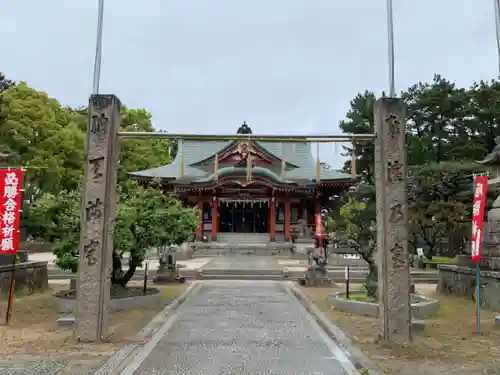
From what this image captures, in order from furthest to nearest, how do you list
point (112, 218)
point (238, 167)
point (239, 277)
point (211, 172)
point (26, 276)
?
point (211, 172)
point (238, 167)
point (239, 277)
point (26, 276)
point (112, 218)

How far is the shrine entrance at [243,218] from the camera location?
3882 centimetres

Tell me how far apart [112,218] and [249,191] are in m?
28.3

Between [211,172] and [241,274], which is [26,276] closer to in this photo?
[241,274]

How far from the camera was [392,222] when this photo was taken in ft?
27.1

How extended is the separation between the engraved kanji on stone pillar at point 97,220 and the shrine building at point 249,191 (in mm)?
24299

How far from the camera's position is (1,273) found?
1368cm

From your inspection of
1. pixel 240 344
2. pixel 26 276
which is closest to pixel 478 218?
pixel 240 344

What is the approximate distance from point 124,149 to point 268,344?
38.0 m

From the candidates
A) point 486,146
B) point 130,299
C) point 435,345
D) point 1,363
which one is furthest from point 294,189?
point 1,363

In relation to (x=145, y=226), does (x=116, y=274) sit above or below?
below

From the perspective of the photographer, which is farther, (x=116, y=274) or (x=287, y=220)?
(x=287, y=220)

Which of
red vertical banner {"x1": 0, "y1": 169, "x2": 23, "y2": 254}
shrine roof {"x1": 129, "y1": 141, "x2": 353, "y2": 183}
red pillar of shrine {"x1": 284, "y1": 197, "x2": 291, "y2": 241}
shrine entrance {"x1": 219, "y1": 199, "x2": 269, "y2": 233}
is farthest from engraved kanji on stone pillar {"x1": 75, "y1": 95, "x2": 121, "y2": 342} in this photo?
shrine entrance {"x1": 219, "y1": 199, "x2": 269, "y2": 233}

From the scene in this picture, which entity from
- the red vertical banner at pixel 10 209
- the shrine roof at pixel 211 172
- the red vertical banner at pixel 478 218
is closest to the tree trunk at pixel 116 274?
the red vertical banner at pixel 10 209

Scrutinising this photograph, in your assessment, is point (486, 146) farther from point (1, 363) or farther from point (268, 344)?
point (1, 363)
